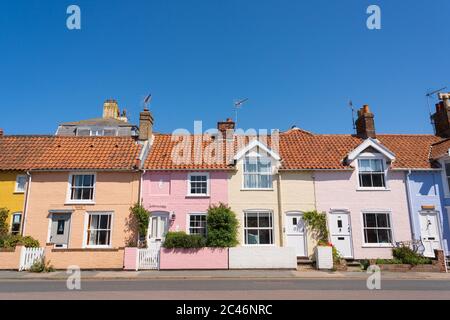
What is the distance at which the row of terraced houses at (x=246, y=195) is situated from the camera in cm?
1934

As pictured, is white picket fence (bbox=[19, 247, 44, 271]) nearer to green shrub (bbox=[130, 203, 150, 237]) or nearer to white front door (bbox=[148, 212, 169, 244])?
green shrub (bbox=[130, 203, 150, 237])

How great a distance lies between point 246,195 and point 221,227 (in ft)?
8.92

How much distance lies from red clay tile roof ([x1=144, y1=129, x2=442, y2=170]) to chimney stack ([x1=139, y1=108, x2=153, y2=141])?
2.95 ft

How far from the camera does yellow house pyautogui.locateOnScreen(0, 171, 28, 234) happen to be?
1991cm

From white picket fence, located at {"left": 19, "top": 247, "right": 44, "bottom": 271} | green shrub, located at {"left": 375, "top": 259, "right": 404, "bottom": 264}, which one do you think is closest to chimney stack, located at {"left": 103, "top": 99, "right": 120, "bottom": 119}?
white picket fence, located at {"left": 19, "top": 247, "right": 44, "bottom": 271}

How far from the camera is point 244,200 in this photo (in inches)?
782

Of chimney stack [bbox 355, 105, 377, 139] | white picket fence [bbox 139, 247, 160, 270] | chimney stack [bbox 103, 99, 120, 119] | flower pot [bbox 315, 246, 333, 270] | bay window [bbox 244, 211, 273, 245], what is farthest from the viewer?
chimney stack [bbox 103, 99, 120, 119]

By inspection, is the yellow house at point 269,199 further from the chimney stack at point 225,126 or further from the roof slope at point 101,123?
the roof slope at point 101,123

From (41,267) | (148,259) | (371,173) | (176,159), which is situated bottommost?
(41,267)

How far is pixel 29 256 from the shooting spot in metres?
17.4

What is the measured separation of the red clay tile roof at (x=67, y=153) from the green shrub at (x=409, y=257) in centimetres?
1640

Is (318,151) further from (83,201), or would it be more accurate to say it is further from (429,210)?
(83,201)

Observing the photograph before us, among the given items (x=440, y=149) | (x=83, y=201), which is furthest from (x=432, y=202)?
(x=83, y=201)
